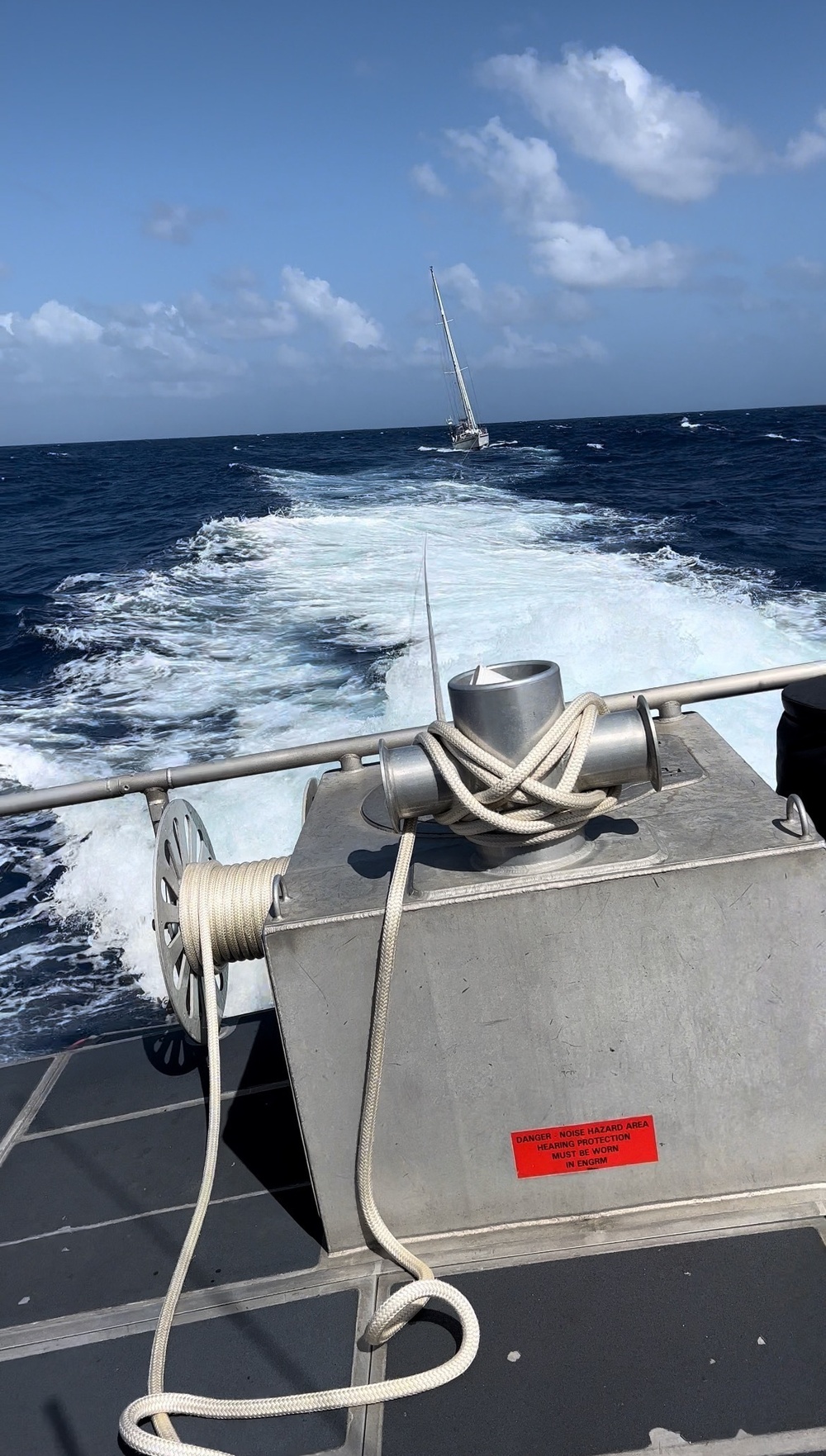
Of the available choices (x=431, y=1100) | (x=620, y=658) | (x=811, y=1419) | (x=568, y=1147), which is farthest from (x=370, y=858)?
(x=620, y=658)

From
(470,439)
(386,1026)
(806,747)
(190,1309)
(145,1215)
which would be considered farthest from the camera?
(470,439)

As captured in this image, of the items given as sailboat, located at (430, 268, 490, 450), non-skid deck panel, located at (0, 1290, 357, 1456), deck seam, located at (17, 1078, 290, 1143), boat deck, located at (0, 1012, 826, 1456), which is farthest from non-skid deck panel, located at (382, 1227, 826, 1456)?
sailboat, located at (430, 268, 490, 450)

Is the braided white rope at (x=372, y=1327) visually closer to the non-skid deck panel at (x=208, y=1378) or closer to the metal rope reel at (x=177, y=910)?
the non-skid deck panel at (x=208, y=1378)

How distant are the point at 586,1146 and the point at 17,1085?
1534 millimetres

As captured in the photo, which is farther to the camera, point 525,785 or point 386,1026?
point 386,1026

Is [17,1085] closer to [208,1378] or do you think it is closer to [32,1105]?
[32,1105]

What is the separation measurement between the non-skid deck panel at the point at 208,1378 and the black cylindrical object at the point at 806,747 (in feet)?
4.39

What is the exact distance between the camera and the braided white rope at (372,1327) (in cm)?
137

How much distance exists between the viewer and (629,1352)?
1401 millimetres

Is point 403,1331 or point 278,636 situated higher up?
point 403,1331

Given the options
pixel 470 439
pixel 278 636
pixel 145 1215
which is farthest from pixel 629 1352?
pixel 470 439

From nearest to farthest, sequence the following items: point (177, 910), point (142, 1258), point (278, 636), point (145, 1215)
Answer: point (142, 1258)
point (145, 1215)
point (177, 910)
point (278, 636)

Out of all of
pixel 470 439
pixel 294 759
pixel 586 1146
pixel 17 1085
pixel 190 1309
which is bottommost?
pixel 17 1085

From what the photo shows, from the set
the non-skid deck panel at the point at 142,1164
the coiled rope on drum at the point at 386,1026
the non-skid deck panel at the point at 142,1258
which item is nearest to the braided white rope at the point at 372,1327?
the coiled rope on drum at the point at 386,1026
